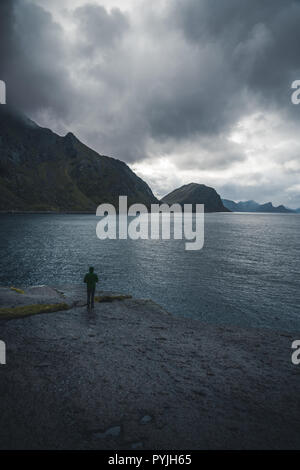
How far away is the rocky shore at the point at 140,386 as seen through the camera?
301 inches

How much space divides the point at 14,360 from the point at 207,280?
29871 millimetres

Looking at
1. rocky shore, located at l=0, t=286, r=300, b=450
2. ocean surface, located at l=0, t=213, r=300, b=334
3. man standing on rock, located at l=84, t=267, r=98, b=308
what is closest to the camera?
rocky shore, located at l=0, t=286, r=300, b=450

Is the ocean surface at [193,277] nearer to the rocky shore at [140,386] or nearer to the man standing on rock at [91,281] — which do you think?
the rocky shore at [140,386]

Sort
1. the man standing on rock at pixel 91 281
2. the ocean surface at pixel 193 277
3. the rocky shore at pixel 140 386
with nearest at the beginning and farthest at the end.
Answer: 1. the rocky shore at pixel 140 386
2. the man standing on rock at pixel 91 281
3. the ocean surface at pixel 193 277

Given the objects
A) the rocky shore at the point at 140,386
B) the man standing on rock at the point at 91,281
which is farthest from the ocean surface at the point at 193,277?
the man standing on rock at the point at 91,281

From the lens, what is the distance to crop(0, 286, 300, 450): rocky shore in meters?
7.63

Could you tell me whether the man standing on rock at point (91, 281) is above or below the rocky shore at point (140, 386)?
above

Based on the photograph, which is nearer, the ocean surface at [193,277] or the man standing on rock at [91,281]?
the man standing on rock at [91,281]

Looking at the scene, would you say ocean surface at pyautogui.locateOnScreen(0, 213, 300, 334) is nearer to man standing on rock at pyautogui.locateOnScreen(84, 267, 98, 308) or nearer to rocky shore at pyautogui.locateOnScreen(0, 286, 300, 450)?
rocky shore at pyautogui.locateOnScreen(0, 286, 300, 450)

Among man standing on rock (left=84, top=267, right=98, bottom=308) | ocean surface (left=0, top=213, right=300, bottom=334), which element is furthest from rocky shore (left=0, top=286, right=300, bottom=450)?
ocean surface (left=0, top=213, right=300, bottom=334)

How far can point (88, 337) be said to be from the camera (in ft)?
48.3

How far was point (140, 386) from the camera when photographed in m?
10.2

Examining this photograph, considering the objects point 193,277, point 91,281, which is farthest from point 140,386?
point 193,277

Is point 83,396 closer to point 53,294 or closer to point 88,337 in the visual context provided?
point 88,337
